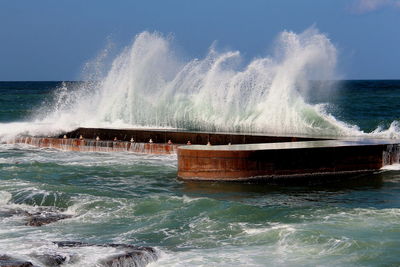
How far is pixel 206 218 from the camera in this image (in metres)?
10.7

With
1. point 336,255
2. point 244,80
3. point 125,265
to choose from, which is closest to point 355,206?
point 336,255

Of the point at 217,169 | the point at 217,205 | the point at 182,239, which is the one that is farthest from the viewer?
the point at 217,169

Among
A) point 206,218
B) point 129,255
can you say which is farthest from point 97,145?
point 129,255

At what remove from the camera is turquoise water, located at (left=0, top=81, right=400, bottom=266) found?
8.70 meters

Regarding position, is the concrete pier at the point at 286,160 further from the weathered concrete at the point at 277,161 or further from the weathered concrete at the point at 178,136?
the weathered concrete at the point at 178,136

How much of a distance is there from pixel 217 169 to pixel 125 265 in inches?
241

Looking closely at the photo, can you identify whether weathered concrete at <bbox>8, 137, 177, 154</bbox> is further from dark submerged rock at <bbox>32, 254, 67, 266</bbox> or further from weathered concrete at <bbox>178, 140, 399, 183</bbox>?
dark submerged rock at <bbox>32, 254, 67, 266</bbox>

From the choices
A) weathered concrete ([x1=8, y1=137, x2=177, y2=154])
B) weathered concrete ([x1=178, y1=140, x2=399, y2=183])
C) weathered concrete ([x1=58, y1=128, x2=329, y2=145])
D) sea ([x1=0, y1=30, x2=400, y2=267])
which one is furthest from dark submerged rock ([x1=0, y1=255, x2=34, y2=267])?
weathered concrete ([x1=8, y1=137, x2=177, y2=154])

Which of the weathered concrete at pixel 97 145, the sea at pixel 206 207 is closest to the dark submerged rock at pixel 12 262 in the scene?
the sea at pixel 206 207

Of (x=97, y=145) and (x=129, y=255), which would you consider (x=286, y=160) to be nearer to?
(x=129, y=255)

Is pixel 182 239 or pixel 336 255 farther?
pixel 182 239

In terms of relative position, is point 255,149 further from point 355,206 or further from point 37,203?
point 37,203

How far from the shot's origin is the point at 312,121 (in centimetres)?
2278

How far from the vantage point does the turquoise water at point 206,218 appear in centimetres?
870
